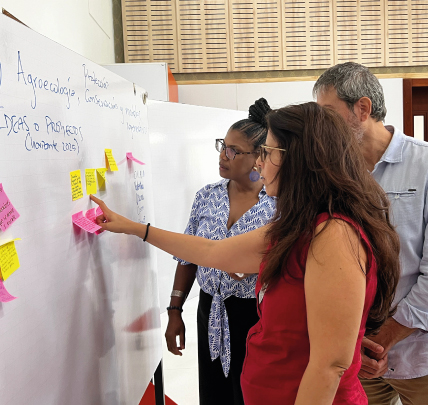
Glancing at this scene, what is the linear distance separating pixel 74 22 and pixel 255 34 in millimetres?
2290

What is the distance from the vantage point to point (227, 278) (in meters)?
1.55

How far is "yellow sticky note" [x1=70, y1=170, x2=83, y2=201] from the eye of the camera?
3.43ft

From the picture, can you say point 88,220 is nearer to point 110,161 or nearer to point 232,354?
point 110,161

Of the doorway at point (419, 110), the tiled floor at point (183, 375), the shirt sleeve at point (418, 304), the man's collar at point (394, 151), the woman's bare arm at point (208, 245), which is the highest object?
the doorway at point (419, 110)

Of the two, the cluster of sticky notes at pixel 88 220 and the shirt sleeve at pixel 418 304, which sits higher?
the cluster of sticky notes at pixel 88 220

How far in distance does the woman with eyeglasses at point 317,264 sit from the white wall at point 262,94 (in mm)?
3829

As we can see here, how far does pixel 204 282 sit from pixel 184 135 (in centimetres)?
138

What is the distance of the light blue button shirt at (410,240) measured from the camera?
1340mm

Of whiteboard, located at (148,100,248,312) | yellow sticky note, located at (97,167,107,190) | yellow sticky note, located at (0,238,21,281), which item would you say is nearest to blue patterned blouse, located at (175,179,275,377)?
yellow sticky note, located at (97,167,107,190)

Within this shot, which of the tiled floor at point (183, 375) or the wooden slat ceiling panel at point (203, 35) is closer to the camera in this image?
the tiled floor at point (183, 375)

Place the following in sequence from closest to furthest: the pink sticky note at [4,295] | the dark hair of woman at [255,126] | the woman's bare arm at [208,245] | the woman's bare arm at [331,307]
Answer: the pink sticky note at [4,295] → the woman's bare arm at [331,307] → the woman's bare arm at [208,245] → the dark hair of woman at [255,126]

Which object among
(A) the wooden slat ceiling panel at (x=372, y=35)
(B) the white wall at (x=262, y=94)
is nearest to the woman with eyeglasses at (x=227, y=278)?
(B) the white wall at (x=262, y=94)

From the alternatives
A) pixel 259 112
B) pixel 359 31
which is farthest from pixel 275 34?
pixel 259 112

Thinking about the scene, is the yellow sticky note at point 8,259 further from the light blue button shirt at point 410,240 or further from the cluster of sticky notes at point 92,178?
the light blue button shirt at point 410,240
